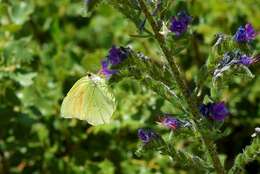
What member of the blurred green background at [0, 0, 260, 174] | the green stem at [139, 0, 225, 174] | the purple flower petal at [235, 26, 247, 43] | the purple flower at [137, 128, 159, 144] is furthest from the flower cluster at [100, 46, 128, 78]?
the blurred green background at [0, 0, 260, 174]

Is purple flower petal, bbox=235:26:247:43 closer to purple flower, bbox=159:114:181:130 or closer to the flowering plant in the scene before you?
the flowering plant

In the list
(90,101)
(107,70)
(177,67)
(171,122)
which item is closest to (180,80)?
(177,67)

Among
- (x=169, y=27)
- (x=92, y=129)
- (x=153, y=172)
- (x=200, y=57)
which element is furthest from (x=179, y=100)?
(x=200, y=57)

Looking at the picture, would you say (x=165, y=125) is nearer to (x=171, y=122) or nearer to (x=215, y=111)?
(x=171, y=122)

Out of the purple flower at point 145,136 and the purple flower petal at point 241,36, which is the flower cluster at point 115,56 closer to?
the purple flower at point 145,136

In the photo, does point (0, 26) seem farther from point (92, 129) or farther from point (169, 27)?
point (169, 27)

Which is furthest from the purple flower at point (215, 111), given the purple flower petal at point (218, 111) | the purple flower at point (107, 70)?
the purple flower at point (107, 70)

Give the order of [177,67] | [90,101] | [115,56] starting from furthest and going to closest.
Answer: [90,101] → [177,67] → [115,56]
